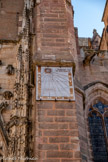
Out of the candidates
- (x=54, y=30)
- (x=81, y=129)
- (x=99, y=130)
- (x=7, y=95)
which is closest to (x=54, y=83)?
(x=7, y=95)

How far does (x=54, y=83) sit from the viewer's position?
7207mm

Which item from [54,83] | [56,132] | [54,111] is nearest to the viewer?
[56,132]

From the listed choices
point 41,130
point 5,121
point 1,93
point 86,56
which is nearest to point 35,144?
point 41,130

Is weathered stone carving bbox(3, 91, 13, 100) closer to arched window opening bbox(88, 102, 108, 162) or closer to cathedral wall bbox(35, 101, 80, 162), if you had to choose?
cathedral wall bbox(35, 101, 80, 162)

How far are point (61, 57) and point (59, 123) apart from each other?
199 centimetres

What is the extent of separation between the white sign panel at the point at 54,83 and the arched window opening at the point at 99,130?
2.14 meters

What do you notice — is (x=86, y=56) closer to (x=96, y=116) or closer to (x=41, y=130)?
(x=96, y=116)

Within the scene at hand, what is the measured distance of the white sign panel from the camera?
6.96 meters

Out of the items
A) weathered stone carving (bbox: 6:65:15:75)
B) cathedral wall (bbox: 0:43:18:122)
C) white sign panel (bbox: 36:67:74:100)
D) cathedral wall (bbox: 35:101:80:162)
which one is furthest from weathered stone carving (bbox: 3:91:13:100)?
cathedral wall (bbox: 35:101:80:162)

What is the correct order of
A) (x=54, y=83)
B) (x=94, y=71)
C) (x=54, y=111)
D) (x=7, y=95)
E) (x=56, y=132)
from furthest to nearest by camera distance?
(x=94, y=71) < (x=7, y=95) < (x=54, y=83) < (x=54, y=111) < (x=56, y=132)

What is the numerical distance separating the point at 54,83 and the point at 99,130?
2.47 meters

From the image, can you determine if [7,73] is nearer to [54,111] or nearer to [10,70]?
[10,70]

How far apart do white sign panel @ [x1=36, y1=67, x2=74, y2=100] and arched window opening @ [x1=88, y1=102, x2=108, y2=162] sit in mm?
2145

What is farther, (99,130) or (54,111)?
(99,130)
